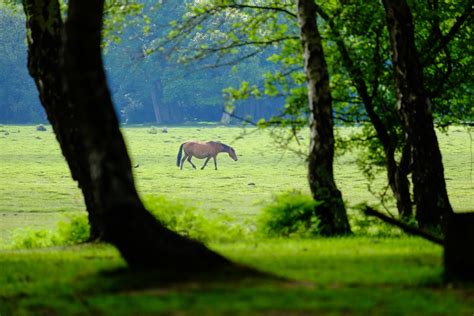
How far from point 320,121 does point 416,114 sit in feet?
5.72

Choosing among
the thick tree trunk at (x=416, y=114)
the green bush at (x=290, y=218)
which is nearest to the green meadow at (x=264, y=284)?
the green bush at (x=290, y=218)

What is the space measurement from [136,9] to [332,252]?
9300mm

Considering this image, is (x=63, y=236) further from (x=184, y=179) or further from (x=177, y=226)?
(x=184, y=179)

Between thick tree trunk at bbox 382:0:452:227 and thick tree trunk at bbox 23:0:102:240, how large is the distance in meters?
5.46

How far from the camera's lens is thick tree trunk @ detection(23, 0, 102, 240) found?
17750 millimetres

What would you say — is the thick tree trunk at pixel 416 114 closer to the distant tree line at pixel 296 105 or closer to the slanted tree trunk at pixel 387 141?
the distant tree line at pixel 296 105

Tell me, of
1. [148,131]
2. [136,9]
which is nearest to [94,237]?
[136,9]

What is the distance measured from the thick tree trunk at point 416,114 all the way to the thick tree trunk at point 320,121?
144 centimetres

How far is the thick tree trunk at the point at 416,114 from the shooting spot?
19.2 metres

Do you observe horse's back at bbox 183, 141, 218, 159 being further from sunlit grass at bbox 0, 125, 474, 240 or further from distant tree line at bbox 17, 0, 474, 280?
distant tree line at bbox 17, 0, 474, 280

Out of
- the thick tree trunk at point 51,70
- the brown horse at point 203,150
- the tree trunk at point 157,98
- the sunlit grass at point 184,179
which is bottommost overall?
the sunlit grass at point 184,179

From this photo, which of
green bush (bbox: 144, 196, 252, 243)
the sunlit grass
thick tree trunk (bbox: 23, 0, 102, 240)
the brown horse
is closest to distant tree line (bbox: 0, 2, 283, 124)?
the sunlit grass

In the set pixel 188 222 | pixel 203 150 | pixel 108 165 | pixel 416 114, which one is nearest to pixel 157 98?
pixel 203 150

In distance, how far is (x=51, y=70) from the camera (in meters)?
17.8
